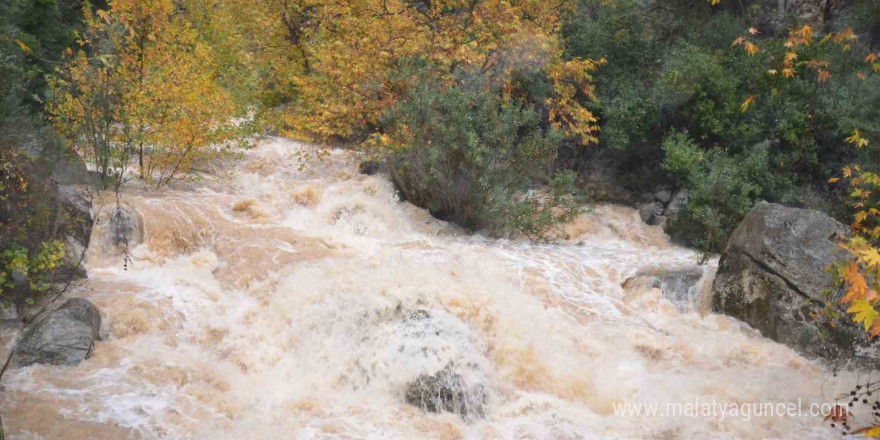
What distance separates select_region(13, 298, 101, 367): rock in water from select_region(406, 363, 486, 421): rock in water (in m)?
3.31

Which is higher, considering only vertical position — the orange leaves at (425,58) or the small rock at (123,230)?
the orange leaves at (425,58)

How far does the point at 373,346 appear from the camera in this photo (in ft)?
22.7

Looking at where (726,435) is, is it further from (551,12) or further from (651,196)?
(551,12)

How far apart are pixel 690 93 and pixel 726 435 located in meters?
9.03

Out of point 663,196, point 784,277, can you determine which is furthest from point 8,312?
point 663,196

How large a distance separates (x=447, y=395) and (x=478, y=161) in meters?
5.31

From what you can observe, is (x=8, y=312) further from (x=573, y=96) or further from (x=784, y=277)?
(x=573, y=96)

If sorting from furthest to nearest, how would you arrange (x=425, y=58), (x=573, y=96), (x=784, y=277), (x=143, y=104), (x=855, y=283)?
(x=573, y=96) < (x=425, y=58) < (x=143, y=104) < (x=784, y=277) < (x=855, y=283)

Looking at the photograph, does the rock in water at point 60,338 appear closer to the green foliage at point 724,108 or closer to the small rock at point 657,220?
the green foliage at point 724,108

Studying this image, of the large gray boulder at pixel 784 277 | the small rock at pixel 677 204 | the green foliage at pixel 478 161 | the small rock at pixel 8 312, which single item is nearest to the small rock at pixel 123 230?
the small rock at pixel 8 312

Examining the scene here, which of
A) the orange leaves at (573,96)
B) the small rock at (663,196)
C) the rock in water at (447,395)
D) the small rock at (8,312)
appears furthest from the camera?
the orange leaves at (573,96)

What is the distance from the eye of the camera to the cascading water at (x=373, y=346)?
19.0ft

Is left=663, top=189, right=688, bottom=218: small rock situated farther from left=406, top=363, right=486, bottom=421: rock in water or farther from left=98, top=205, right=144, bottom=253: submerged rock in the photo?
left=98, top=205, right=144, bottom=253: submerged rock

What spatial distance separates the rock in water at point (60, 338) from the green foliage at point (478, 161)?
19.6 ft
